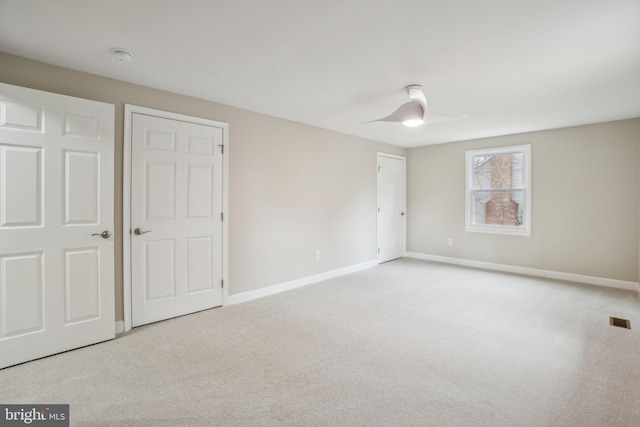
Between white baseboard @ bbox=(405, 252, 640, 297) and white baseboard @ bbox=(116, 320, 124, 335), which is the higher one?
white baseboard @ bbox=(405, 252, 640, 297)

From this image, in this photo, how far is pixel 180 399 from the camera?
1954mm

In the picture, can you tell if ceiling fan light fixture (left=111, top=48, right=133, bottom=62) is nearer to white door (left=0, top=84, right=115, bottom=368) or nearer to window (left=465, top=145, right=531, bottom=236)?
white door (left=0, top=84, right=115, bottom=368)

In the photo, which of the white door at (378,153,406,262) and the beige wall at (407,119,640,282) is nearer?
the beige wall at (407,119,640,282)

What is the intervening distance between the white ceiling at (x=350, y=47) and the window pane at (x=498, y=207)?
1970 mm

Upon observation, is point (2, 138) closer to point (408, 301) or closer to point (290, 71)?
point (290, 71)

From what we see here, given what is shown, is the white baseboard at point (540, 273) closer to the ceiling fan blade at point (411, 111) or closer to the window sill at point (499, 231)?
the window sill at point (499, 231)

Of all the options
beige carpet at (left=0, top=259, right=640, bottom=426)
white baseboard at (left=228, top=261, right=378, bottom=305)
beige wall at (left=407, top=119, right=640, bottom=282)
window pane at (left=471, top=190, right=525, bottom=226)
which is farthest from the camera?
window pane at (left=471, top=190, right=525, bottom=226)

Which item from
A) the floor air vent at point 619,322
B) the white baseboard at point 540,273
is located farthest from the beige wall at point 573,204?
the floor air vent at point 619,322

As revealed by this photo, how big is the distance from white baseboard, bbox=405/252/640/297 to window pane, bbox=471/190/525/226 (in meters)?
0.76

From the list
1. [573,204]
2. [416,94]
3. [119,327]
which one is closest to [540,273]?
[573,204]

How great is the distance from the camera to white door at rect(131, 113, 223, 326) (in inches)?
120

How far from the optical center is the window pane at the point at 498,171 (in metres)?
5.25

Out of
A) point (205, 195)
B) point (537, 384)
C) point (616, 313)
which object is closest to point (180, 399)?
point (205, 195)

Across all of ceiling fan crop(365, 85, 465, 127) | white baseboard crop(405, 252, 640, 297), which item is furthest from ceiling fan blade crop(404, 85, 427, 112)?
white baseboard crop(405, 252, 640, 297)
